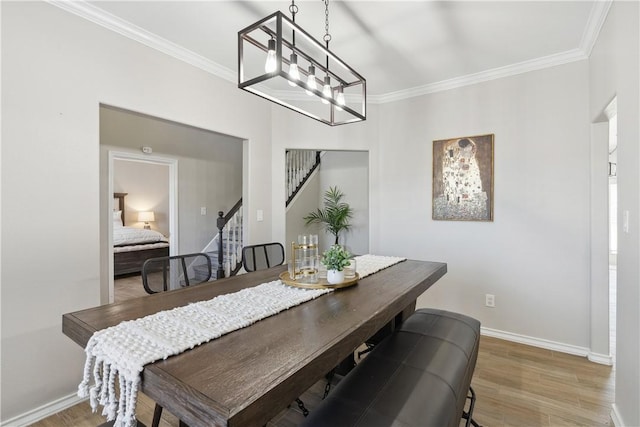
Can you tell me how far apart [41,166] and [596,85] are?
403 cm

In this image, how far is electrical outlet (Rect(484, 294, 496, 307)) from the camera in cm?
310

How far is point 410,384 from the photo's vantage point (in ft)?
4.28

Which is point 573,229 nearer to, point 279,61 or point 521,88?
point 521,88

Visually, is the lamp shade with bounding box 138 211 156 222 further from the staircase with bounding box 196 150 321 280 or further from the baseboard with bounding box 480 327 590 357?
the baseboard with bounding box 480 327 590 357

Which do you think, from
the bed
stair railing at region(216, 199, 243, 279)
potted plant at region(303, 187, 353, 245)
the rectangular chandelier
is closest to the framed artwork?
the rectangular chandelier

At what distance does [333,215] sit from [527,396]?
3485mm

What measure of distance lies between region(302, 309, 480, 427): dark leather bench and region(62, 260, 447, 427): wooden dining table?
0.76 feet

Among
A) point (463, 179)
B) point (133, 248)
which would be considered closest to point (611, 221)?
point (463, 179)

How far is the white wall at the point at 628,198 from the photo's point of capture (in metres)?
1.53

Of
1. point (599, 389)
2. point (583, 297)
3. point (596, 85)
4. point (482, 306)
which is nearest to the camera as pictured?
point (599, 389)

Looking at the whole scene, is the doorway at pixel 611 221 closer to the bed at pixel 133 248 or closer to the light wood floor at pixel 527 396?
the light wood floor at pixel 527 396

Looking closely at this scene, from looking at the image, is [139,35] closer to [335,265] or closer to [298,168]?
[335,265]

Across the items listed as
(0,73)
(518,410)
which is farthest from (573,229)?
(0,73)

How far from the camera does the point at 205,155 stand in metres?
5.38
